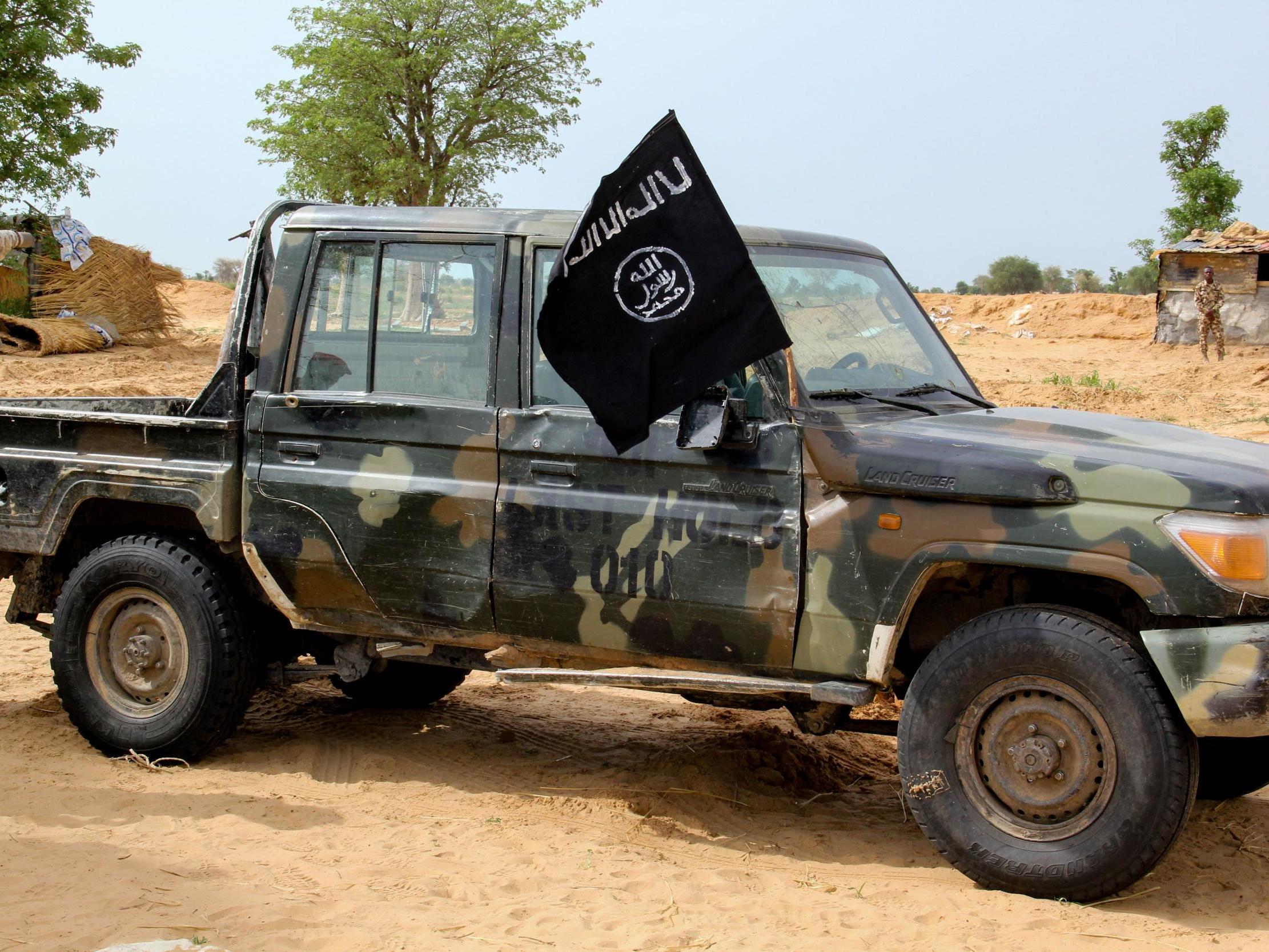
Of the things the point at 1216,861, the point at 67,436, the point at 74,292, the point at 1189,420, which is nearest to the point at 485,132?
the point at 74,292

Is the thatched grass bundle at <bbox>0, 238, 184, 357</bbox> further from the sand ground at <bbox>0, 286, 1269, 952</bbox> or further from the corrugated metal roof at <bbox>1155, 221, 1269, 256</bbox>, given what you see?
the corrugated metal roof at <bbox>1155, 221, 1269, 256</bbox>

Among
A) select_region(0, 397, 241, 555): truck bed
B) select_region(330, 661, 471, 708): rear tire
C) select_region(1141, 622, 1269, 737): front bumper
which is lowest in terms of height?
select_region(330, 661, 471, 708): rear tire

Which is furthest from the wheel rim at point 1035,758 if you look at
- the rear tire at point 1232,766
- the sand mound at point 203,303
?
the sand mound at point 203,303

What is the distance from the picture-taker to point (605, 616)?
171 inches

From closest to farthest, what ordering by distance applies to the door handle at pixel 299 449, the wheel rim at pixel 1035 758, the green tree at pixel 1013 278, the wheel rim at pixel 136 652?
the wheel rim at pixel 1035 758 < the door handle at pixel 299 449 < the wheel rim at pixel 136 652 < the green tree at pixel 1013 278

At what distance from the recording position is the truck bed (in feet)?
16.0

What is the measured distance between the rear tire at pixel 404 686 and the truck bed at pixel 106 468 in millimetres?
1317

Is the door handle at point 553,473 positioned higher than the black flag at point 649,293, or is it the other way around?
the black flag at point 649,293

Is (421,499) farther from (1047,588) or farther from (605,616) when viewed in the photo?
(1047,588)

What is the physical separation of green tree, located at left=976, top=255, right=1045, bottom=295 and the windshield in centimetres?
5034

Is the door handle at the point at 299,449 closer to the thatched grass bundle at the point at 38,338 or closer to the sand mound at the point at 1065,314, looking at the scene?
the thatched grass bundle at the point at 38,338

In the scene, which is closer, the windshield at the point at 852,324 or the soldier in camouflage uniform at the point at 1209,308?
the windshield at the point at 852,324

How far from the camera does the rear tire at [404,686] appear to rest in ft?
19.7

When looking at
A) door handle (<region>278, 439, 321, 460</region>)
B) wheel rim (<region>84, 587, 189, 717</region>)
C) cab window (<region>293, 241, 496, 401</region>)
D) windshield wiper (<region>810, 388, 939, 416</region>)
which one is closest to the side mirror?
windshield wiper (<region>810, 388, 939, 416</region>)
